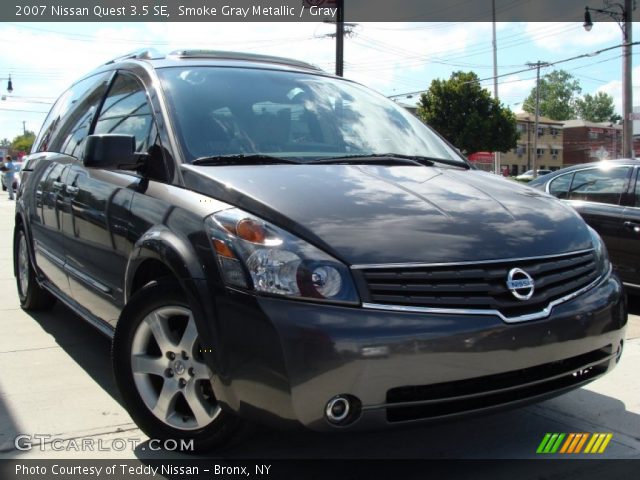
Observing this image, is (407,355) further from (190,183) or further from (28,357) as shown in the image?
(28,357)

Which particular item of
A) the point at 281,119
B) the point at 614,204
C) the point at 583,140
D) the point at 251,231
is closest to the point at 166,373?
the point at 251,231

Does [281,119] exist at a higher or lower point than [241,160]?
higher

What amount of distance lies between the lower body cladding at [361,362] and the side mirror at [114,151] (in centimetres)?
116

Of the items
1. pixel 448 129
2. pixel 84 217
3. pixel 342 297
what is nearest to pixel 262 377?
pixel 342 297

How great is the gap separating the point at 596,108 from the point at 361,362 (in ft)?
397

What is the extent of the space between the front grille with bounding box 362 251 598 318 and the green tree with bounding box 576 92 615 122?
11894 centimetres

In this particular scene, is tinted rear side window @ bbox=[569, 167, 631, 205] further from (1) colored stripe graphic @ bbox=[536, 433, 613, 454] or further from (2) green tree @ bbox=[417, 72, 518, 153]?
(2) green tree @ bbox=[417, 72, 518, 153]

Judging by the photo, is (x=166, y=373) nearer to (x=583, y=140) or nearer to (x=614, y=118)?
(x=583, y=140)

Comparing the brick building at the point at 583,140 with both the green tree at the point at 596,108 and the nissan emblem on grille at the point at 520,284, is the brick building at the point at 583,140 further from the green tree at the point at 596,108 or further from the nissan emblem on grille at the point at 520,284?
the nissan emblem on grille at the point at 520,284

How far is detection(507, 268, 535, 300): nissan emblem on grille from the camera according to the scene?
8.18 ft

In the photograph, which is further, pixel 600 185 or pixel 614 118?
pixel 614 118

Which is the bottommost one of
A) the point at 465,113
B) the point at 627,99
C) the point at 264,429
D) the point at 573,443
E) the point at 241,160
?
the point at 573,443

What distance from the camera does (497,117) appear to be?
Result: 44.7m

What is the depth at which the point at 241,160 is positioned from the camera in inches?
121
